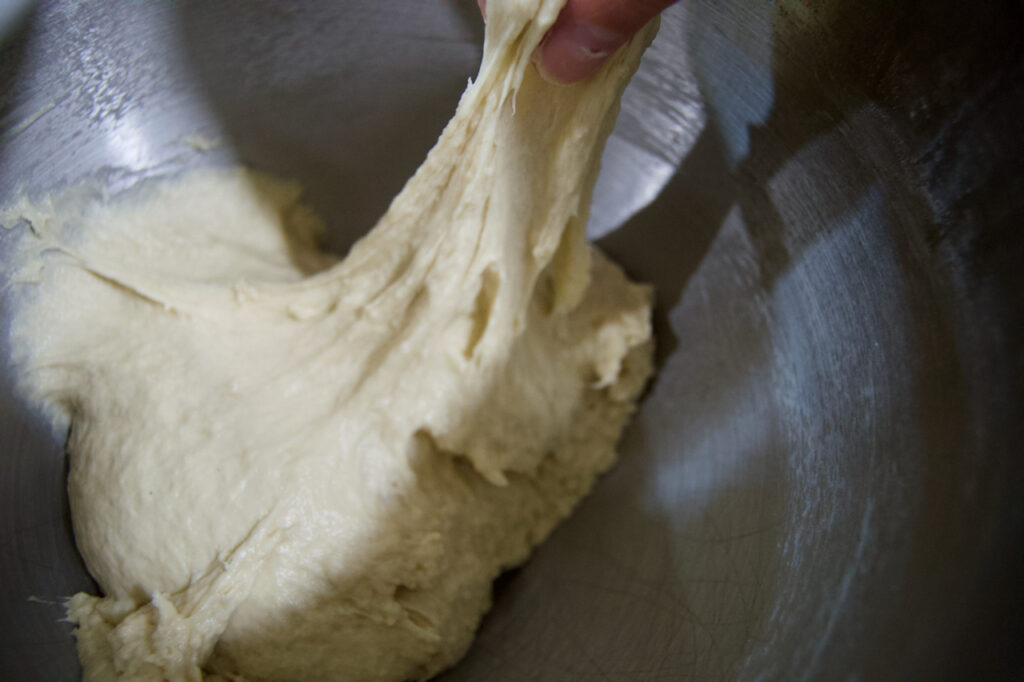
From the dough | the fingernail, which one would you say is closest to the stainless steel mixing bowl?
the dough

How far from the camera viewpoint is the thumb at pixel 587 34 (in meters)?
0.64

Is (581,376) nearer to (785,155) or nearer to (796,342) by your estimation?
(796,342)

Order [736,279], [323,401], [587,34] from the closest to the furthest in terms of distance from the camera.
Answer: [587,34] → [323,401] → [736,279]

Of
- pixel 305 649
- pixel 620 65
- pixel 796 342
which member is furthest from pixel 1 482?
pixel 796 342

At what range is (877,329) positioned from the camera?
77cm

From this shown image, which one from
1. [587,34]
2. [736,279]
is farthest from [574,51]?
[736,279]

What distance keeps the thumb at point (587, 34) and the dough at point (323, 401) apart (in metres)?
0.03

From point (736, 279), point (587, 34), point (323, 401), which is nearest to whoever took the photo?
point (587, 34)

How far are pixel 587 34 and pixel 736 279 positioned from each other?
469mm

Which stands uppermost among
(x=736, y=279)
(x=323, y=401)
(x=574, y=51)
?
(x=574, y=51)

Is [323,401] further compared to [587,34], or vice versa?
[323,401]

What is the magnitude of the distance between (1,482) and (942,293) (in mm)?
1124

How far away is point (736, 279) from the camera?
3.28 feet

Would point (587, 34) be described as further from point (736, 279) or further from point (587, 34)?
point (736, 279)
